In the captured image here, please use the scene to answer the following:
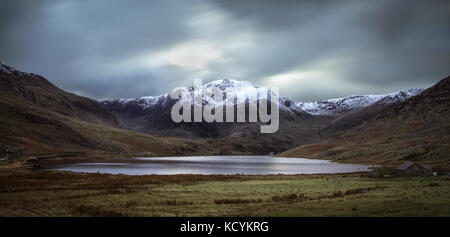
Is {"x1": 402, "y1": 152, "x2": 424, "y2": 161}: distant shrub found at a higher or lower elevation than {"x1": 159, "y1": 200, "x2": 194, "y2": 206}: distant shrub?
higher

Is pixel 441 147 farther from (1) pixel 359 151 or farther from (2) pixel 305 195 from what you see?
(2) pixel 305 195

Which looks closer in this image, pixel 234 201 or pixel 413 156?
pixel 234 201

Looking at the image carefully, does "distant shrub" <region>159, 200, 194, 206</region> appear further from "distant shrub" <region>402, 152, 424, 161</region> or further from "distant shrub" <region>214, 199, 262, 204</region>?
"distant shrub" <region>402, 152, 424, 161</region>

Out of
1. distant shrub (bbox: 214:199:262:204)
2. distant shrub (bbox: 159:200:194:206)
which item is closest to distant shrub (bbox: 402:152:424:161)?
distant shrub (bbox: 214:199:262:204)

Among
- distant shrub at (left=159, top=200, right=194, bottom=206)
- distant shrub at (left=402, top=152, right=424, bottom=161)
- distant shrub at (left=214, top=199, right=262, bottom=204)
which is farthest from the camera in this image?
distant shrub at (left=402, top=152, right=424, bottom=161)

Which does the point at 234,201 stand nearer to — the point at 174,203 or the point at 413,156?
the point at 174,203

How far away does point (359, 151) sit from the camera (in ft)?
600

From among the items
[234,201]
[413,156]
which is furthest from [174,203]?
[413,156]

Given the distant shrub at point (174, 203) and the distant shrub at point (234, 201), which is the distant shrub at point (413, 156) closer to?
the distant shrub at point (234, 201)

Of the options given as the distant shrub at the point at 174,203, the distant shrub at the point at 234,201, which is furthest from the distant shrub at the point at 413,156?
the distant shrub at the point at 174,203
